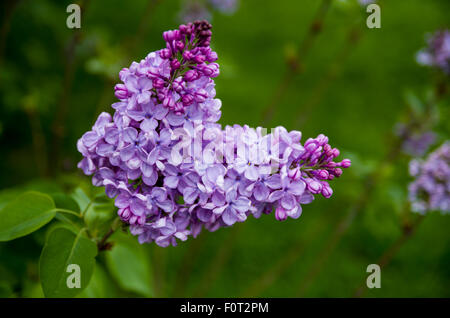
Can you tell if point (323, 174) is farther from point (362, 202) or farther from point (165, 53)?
point (362, 202)

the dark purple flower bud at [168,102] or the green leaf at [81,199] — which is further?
the green leaf at [81,199]

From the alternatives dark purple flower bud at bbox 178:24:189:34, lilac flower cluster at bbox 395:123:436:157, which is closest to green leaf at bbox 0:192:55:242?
dark purple flower bud at bbox 178:24:189:34

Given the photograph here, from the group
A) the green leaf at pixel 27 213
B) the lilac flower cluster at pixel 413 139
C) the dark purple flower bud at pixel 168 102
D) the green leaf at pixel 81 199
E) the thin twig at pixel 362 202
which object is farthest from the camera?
the lilac flower cluster at pixel 413 139

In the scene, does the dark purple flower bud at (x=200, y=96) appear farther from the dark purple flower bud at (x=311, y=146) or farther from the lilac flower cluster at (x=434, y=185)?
the lilac flower cluster at (x=434, y=185)

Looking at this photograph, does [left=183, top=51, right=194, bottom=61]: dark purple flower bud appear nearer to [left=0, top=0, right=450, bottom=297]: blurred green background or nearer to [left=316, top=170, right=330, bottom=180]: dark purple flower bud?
[left=316, top=170, right=330, bottom=180]: dark purple flower bud

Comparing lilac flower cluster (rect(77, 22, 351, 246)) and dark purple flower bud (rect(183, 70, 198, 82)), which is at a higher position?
dark purple flower bud (rect(183, 70, 198, 82))

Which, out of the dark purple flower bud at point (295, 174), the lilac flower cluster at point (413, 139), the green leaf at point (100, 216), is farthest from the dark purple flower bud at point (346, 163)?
the lilac flower cluster at point (413, 139)
